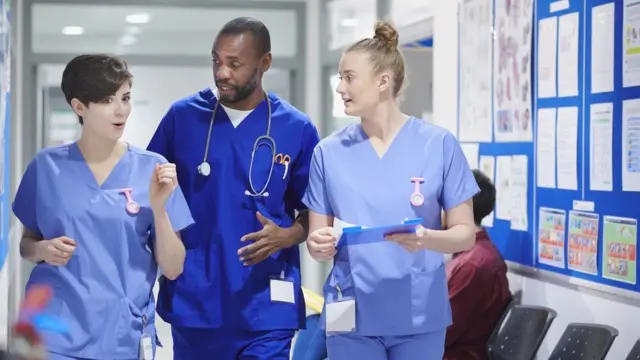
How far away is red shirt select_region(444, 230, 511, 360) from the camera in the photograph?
4.09 m

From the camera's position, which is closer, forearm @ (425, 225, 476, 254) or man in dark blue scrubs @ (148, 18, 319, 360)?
forearm @ (425, 225, 476, 254)

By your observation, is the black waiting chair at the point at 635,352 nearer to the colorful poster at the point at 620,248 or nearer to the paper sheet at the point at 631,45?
the colorful poster at the point at 620,248

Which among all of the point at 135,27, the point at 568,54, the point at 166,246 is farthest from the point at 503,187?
the point at 135,27

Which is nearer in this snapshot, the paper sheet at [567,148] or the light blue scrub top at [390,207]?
the light blue scrub top at [390,207]

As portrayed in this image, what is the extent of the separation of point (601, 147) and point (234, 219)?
1564mm

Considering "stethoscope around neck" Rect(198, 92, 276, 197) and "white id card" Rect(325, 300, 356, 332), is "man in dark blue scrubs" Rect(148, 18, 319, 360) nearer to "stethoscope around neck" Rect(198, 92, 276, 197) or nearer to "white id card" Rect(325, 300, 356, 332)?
"stethoscope around neck" Rect(198, 92, 276, 197)

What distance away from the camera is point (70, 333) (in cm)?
255

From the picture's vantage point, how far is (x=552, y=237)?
421cm

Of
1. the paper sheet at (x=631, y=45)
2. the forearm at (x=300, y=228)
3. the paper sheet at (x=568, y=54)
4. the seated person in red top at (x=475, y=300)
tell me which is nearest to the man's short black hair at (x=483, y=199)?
the seated person in red top at (x=475, y=300)

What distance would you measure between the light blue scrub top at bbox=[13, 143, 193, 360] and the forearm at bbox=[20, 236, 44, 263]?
1.2 inches

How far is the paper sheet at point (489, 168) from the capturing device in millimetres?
4809

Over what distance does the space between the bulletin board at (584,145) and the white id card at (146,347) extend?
5.98 feet

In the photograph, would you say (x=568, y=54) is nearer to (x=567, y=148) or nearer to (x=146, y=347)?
(x=567, y=148)

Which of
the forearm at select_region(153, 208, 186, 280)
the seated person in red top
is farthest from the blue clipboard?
the seated person in red top
